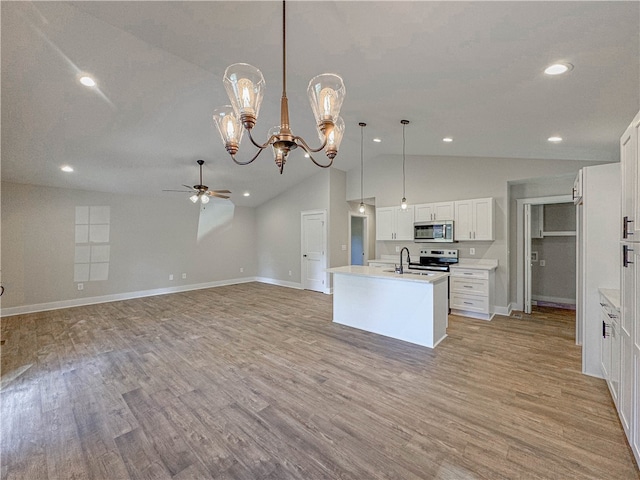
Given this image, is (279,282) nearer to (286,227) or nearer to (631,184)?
(286,227)

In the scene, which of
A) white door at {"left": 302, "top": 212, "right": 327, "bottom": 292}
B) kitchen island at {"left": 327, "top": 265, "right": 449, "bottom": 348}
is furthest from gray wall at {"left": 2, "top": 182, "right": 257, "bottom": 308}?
kitchen island at {"left": 327, "top": 265, "right": 449, "bottom": 348}

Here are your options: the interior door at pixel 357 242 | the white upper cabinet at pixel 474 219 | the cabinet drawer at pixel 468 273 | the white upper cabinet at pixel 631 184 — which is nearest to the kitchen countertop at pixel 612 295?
the white upper cabinet at pixel 631 184

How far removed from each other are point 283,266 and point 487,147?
587cm

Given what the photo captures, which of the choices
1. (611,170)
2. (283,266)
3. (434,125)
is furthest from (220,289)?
(611,170)

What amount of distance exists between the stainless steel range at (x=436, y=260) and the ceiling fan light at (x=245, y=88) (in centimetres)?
438

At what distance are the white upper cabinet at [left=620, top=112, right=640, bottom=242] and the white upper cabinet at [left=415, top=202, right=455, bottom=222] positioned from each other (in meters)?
3.31

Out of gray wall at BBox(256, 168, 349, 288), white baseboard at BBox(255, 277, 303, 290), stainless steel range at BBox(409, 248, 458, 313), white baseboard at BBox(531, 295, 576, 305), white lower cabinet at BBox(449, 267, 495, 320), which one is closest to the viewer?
white lower cabinet at BBox(449, 267, 495, 320)

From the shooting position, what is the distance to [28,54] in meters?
2.57

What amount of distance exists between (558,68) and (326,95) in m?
1.73

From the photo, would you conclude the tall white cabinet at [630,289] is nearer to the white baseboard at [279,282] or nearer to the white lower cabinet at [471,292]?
the white lower cabinet at [471,292]

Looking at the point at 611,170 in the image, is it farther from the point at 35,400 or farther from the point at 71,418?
the point at 35,400

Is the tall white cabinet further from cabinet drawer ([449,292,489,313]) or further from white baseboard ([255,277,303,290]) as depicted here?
white baseboard ([255,277,303,290])

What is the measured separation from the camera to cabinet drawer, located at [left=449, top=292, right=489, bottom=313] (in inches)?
181

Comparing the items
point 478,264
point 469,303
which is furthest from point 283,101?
point 478,264
